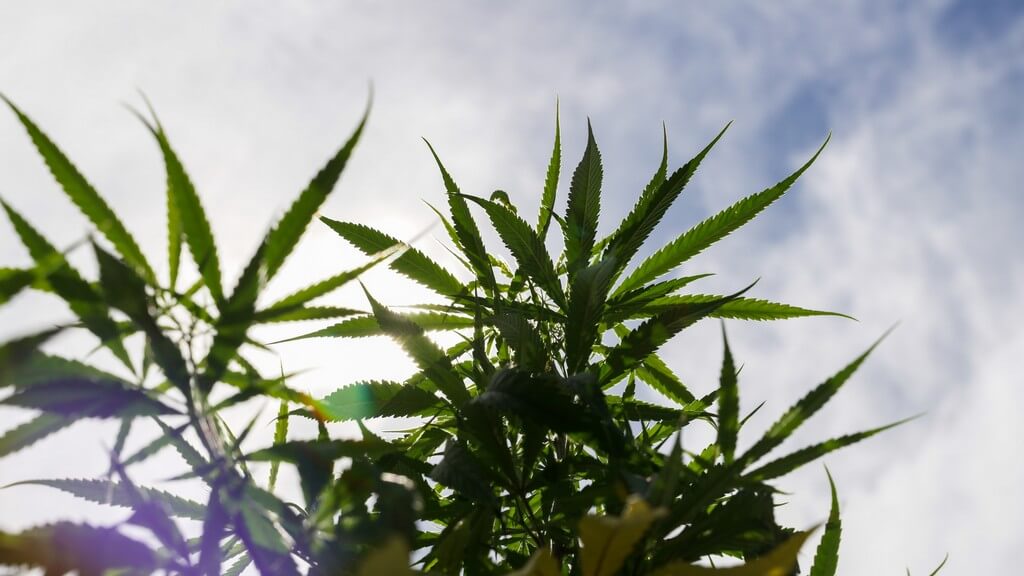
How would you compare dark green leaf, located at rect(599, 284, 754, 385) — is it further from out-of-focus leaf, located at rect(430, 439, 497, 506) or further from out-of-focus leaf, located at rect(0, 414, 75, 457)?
out-of-focus leaf, located at rect(0, 414, 75, 457)

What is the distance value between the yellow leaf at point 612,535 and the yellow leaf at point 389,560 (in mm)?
195

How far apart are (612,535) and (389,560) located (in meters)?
0.24

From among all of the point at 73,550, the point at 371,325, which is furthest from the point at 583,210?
the point at 73,550

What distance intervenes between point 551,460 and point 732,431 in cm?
45

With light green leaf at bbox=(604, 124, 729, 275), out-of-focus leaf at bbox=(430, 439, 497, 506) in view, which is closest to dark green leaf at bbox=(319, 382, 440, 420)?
out-of-focus leaf at bbox=(430, 439, 497, 506)

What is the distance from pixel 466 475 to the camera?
3.29ft

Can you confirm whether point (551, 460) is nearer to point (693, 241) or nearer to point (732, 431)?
point (732, 431)

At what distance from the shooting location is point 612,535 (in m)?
0.76

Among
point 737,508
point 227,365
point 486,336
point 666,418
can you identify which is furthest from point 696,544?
point 486,336

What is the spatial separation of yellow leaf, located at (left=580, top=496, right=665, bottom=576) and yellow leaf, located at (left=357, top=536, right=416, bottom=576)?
0.64ft

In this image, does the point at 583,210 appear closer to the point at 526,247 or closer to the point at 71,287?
the point at 526,247

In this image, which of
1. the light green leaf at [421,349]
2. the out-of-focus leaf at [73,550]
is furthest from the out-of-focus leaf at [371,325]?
the out-of-focus leaf at [73,550]

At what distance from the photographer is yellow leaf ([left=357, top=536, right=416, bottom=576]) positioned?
2.10ft

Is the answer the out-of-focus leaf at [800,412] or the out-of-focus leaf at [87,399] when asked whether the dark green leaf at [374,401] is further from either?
the out-of-focus leaf at [800,412]
